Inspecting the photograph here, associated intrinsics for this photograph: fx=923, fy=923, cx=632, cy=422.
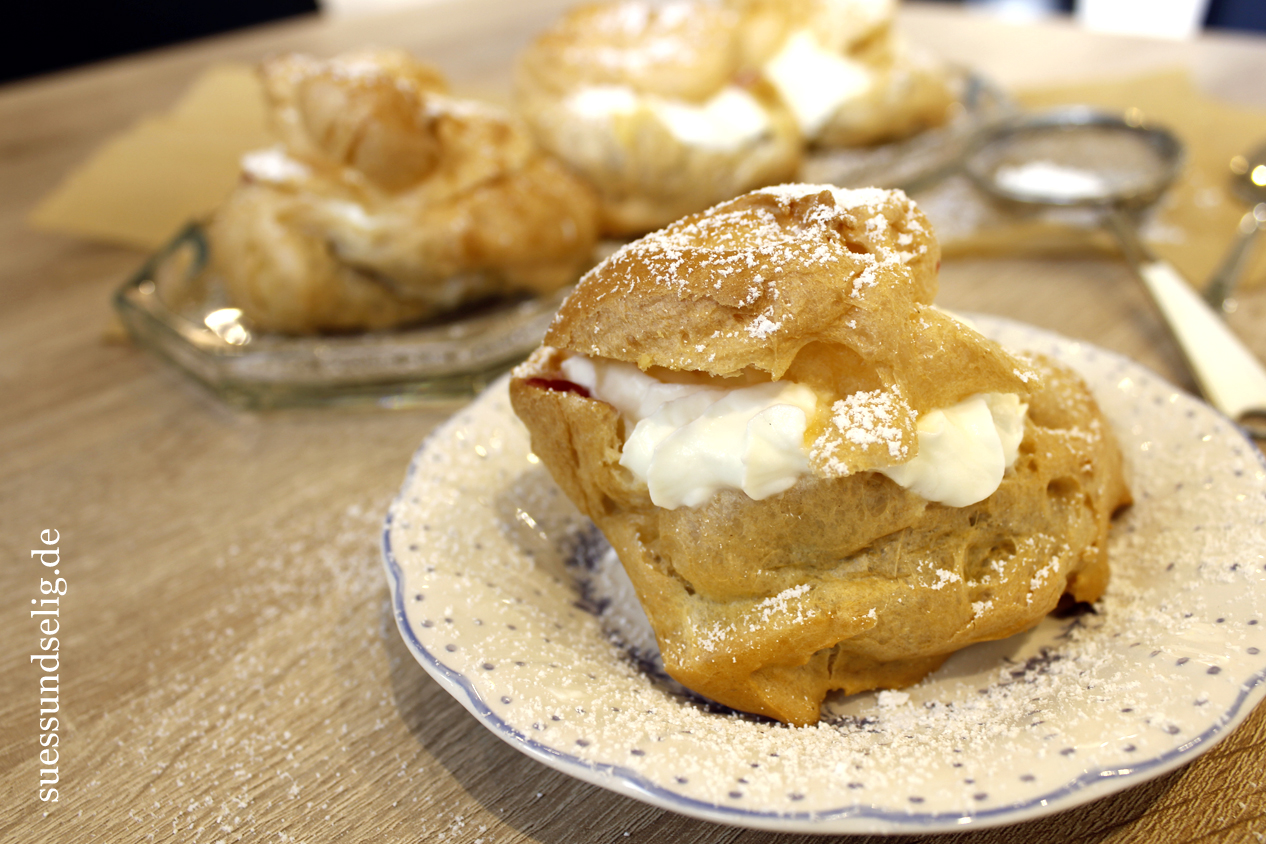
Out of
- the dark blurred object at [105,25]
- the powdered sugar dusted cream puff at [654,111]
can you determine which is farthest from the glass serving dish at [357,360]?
the dark blurred object at [105,25]

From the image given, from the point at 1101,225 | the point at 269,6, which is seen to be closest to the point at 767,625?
the point at 1101,225

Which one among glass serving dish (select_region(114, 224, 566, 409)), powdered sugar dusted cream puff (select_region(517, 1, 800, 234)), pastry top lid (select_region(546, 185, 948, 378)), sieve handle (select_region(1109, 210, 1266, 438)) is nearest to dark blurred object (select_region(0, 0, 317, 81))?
powdered sugar dusted cream puff (select_region(517, 1, 800, 234))

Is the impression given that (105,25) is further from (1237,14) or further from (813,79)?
(1237,14)

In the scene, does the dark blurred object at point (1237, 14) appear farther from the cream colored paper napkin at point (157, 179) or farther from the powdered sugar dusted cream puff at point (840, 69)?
the cream colored paper napkin at point (157, 179)

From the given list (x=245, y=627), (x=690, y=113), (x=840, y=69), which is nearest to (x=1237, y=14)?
(x=840, y=69)

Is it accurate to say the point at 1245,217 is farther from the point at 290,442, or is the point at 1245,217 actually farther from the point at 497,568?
the point at 290,442

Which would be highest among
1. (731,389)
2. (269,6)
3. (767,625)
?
(731,389)
